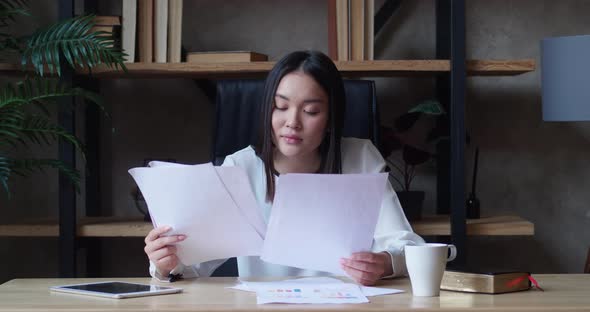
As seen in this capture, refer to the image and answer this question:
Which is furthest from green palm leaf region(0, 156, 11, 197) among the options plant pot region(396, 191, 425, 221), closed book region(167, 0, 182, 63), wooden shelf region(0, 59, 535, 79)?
plant pot region(396, 191, 425, 221)

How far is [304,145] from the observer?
187 centimetres

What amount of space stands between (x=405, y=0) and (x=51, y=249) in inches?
67.2

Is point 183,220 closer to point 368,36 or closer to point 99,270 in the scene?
point 368,36

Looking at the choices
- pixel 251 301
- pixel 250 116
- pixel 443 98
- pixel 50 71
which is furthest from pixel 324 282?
pixel 443 98

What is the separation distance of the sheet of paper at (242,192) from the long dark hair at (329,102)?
417 millimetres

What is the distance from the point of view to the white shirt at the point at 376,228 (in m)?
1.68

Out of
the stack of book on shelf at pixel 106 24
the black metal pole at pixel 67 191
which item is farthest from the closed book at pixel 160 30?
→ the black metal pole at pixel 67 191

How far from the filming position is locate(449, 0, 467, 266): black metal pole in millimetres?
2529

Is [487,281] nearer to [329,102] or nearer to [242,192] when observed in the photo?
[242,192]

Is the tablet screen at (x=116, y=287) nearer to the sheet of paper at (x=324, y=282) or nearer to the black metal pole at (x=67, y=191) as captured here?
the sheet of paper at (x=324, y=282)

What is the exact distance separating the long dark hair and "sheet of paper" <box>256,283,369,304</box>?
1.66 ft

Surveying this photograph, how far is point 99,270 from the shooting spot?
121 inches

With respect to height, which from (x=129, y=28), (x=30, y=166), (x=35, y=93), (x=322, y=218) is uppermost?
(x=129, y=28)

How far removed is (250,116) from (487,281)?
3.41 feet
